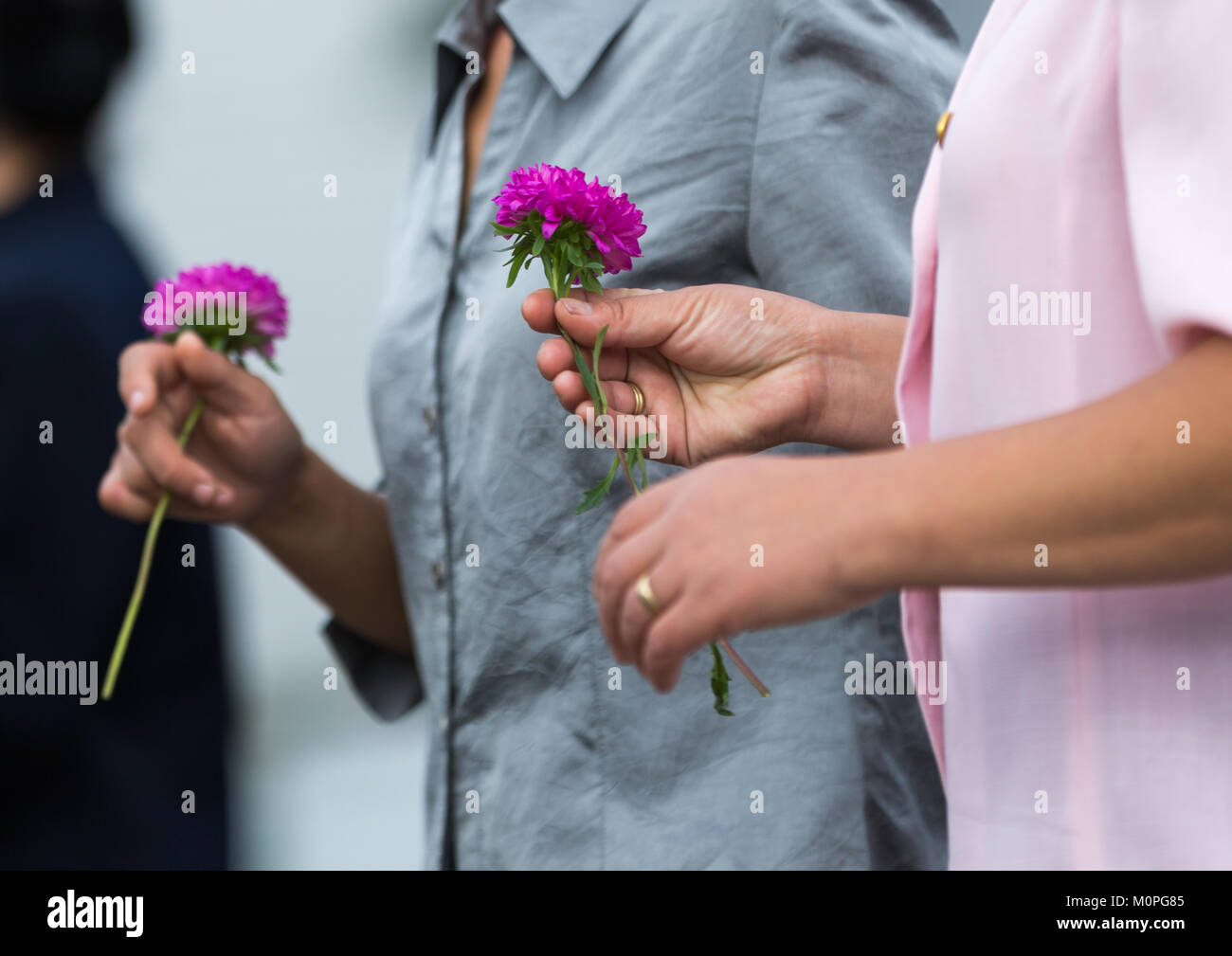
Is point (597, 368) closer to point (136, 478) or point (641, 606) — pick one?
point (641, 606)

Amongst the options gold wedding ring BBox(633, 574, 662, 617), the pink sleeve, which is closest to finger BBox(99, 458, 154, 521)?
gold wedding ring BBox(633, 574, 662, 617)

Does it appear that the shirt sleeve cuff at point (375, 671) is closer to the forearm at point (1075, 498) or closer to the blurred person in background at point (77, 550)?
the blurred person in background at point (77, 550)

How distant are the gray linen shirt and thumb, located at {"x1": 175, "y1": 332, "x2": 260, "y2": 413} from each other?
0.12 meters

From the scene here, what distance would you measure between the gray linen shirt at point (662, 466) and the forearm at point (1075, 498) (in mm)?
333

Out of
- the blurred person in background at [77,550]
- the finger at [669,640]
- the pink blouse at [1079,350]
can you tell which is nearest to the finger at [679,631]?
the finger at [669,640]

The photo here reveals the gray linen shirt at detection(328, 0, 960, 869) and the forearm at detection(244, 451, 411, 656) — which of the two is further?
the forearm at detection(244, 451, 411, 656)

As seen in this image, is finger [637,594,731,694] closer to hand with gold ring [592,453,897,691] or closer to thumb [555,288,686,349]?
hand with gold ring [592,453,897,691]

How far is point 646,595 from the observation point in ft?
1.38

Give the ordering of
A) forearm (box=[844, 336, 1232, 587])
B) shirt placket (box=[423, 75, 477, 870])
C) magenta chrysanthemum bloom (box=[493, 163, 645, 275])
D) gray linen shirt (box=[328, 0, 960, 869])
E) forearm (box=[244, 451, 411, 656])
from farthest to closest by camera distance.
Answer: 1. forearm (box=[244, 451, 411, 656])
2. shirt placket (box=[423, 75, 477, 870])
3. gray linen shirt (box=[328, 0, 960, 869])
4. magenta chrysanthemum bloom (box=[493, 163, 645, 275])
5. forearm (box=[844, 336, 1232, 587])

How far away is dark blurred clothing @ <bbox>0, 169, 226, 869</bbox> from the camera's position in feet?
2.75

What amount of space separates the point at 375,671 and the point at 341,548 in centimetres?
11

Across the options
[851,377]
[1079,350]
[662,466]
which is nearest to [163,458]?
[662,466]

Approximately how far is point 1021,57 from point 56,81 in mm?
776

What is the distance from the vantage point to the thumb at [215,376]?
0.76m
